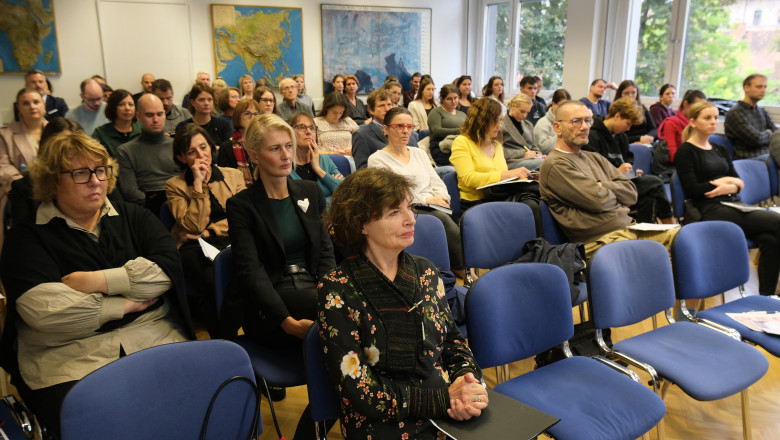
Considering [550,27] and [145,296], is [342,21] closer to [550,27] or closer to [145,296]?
[550,27]

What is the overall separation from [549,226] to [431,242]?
1.05m

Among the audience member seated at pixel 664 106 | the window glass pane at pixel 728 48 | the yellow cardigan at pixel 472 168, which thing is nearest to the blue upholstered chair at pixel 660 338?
the yellow cardigan at pixel 472 168

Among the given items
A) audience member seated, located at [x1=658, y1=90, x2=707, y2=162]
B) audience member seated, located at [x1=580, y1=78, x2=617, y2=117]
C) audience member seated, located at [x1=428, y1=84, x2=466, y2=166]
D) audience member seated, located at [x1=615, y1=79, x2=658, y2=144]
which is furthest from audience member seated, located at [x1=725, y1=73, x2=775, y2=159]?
audience member seated, located at [x1=428, y1=84, x2=466, y2=166]

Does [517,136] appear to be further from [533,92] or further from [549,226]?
[533,92]

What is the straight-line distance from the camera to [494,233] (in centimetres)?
295

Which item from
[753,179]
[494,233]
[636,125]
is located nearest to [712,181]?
[753,179]

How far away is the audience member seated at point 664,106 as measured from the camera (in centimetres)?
690

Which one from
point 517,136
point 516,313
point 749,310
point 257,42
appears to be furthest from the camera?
point 257,42

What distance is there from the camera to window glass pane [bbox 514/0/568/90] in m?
8.83

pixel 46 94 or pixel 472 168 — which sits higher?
pixel 46 94

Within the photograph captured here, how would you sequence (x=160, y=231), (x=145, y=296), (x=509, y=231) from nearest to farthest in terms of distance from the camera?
(x=145, y=296) < (x=160, y=231) < (x=509, y=231)

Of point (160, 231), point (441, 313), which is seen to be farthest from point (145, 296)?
point (441, 313)

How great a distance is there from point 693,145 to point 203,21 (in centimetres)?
695

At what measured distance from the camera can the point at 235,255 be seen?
216 centimetres
